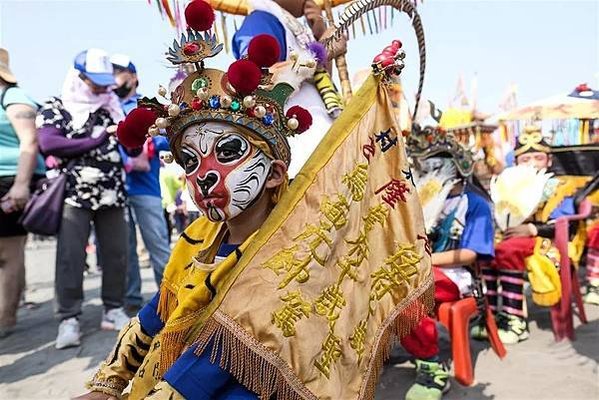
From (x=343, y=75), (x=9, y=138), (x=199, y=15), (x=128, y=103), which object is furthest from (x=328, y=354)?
(x=128, y=103)

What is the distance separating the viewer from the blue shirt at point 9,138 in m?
3.89

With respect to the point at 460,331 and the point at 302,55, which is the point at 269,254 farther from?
the point at 460,331

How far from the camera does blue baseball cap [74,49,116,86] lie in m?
3.94

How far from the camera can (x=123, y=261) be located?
426 cm

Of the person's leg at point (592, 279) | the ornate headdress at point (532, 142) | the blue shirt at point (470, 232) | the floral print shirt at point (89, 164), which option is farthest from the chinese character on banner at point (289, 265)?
the person's leg at point (592, 279)

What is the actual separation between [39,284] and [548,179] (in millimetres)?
6130

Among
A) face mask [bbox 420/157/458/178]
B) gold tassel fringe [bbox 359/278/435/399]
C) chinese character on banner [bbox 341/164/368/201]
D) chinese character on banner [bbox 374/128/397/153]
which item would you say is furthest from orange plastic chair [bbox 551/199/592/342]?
Result: chinese character on banner [bbox 341/164/368/201]

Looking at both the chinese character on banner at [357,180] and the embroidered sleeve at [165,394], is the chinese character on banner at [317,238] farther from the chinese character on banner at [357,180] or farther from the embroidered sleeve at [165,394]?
the embroidered sleeve at [165,394]

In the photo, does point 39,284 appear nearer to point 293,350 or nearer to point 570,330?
point 570,330

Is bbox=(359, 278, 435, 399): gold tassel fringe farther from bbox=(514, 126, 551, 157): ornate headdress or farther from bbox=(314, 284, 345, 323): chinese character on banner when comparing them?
bbox=(514, 126, 551, 157): ornate headdress

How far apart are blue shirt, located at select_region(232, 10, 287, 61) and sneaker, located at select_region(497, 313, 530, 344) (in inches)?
109

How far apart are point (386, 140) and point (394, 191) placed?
0.18m

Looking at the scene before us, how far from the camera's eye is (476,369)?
12.0 feet

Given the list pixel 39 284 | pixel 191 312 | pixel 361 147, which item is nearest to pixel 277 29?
pixel 361 147
